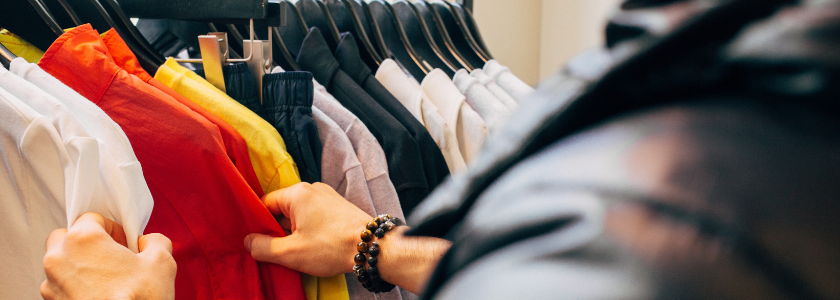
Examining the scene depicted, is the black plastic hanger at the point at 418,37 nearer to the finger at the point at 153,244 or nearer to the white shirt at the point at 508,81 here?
the white shirt at the point at 508,81

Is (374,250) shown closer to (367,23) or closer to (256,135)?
(256,135)

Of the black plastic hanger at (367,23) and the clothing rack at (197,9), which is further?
the black plastic hanger at (367,23)

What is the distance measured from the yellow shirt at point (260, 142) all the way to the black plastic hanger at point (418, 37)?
0.69 m

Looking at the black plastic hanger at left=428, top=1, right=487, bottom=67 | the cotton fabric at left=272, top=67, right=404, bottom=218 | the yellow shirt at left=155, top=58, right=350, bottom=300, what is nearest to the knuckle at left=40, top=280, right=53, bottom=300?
the yellow shirt at left=155, top=58, right=350, bottom=300

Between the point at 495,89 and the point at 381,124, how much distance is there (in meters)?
0.39

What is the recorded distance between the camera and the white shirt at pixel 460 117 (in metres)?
0.96

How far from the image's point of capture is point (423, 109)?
3.12ft

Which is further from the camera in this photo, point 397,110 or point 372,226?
point 397,110

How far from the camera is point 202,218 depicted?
572 mm

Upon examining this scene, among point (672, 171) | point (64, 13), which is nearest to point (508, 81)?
point (64, 13)

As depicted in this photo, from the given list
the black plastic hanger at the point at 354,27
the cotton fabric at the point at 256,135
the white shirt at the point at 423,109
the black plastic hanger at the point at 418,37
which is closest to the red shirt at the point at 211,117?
the cotton fabric at the point at 256,135

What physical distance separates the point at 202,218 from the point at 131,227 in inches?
4.1

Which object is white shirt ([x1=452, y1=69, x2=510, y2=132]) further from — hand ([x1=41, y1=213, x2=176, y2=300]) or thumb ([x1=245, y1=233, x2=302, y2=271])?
hand ([x1=41, y1=213, x2=176, y2=300])

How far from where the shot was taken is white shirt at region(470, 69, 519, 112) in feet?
3.49
